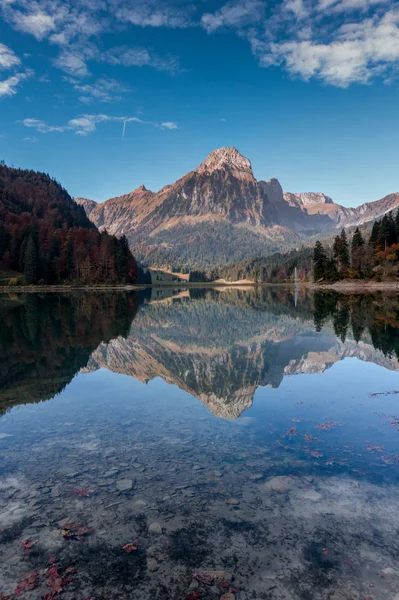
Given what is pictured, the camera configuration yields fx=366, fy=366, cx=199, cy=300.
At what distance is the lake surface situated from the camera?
6.76 m

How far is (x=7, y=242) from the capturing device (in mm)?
185375

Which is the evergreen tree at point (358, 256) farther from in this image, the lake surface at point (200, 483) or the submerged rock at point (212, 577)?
the submerged rock at point (212, 577)

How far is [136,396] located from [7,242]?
193879 millimetres

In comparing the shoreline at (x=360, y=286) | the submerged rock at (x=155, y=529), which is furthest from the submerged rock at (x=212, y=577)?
the shoreline at (x=360, y=286)

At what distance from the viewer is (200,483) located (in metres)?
10.1

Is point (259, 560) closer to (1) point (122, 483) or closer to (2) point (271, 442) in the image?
(1) point (122, 483)

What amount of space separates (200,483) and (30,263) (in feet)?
548

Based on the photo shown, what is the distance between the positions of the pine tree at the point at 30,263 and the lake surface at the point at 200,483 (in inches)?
5872

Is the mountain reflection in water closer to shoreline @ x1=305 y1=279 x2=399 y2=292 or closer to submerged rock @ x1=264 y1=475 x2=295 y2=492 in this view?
submerged rock @ x1=264 y1=475 x2=295 y2=492

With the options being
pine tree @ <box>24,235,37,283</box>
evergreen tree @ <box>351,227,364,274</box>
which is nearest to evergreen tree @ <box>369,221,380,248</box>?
evergreen tree @ <box>351,227,364,274</box>

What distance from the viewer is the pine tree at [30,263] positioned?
15831 cm

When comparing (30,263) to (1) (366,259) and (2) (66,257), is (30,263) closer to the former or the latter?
(2) (66,257)

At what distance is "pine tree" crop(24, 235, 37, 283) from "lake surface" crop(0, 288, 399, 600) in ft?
489

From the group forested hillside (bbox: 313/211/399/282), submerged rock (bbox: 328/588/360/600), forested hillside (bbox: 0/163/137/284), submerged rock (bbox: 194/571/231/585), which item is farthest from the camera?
forested hillside (bbox: 0/163/137/284)
